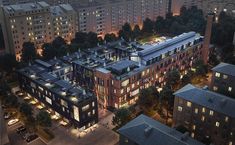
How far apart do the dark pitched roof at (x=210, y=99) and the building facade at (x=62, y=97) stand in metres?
27.0

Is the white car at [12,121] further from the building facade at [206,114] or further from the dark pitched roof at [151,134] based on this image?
the building facade at [206,114]

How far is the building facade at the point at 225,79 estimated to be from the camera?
8619cm

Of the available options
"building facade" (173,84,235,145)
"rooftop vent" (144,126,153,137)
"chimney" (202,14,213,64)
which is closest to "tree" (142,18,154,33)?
"chimney" (202,14,213,64)

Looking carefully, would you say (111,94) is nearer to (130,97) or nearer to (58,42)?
(130,97)

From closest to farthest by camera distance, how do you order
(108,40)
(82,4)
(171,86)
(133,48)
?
(171,86)
(133,48)
(108,40)
(82,4)

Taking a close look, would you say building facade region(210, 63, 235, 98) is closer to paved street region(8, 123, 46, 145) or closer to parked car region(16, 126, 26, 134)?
paved street region(8, 123, 46, 145)

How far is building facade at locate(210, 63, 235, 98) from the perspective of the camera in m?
86.2

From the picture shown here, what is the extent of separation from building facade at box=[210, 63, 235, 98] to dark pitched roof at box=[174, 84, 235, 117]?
705 inches

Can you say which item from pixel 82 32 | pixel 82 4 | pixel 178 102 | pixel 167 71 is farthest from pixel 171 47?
pixel 82 4

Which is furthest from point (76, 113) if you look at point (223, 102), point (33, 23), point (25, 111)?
point (33, 23)

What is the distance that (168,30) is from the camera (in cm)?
17162

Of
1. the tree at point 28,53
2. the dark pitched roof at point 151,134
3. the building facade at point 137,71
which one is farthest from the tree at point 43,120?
the tree at point 28,53

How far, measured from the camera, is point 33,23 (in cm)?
13138

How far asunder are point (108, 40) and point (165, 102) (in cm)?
6839
